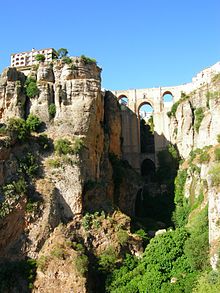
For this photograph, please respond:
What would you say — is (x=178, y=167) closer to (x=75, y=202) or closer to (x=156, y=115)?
(x=156, y=115)

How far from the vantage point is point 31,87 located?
38719 mm

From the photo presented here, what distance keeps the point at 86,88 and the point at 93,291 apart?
15.7m

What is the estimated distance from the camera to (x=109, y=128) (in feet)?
145

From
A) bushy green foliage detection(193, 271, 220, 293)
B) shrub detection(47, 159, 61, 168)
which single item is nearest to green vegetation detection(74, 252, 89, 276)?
bushy green foliage detection(193, 271, 220, 293)

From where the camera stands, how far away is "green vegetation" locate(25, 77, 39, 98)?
38.6 m

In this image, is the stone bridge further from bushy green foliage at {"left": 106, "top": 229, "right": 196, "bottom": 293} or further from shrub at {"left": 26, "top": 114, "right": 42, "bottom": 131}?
bushy green foliage at {"left": 106, "top": 229, "right": 196, "bottom": 293}

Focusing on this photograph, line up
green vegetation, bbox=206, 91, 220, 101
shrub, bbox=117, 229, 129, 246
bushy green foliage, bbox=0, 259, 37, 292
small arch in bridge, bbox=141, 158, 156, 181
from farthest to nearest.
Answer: small arch in bridge, bbox=141, 158, 156, 181, green vegetation, bbox=206, 91, 220, 101, shrub, bbox=117, 229, 129, 246, bushy green foliage, bbox=0, 259, 37, 292

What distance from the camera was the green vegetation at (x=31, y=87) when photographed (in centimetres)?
3856

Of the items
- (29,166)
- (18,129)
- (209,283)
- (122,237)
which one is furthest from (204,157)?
(209,283)

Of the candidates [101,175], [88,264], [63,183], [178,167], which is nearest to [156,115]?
[178,167]

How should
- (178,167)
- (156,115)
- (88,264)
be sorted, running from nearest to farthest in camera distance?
(88,264), (178,167), (156,115)

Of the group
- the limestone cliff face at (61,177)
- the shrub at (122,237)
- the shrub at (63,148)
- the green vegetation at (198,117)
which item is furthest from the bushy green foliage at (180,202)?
the shrub at (63,148)

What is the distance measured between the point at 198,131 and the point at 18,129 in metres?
19.7

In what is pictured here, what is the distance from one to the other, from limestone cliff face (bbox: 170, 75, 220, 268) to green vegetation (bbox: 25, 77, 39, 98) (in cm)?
1552
